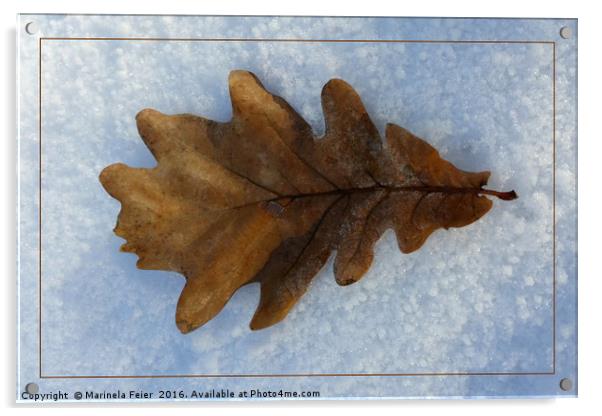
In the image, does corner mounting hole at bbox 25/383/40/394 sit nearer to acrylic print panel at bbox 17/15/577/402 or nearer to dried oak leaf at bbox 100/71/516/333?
acrylic print panel at bbox 17/15/577/402

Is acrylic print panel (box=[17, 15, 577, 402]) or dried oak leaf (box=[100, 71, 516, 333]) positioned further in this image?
acrylic print panel (box=[17, 15, 577, 402])

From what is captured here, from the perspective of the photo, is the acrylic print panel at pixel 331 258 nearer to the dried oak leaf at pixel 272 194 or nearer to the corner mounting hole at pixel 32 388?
the corner mounting hole at pixel 32 388

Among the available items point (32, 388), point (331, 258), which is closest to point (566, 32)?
point (331, 258)

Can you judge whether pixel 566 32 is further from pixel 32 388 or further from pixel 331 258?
pixel 32 388

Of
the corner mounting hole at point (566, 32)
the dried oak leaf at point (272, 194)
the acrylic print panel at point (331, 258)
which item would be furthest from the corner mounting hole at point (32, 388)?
the corner mounting hole at point (566, 32)

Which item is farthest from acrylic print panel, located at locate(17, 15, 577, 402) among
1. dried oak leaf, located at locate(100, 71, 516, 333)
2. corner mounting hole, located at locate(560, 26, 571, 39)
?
dried oak leaf, located at locate(100, 71, 516, 333)
